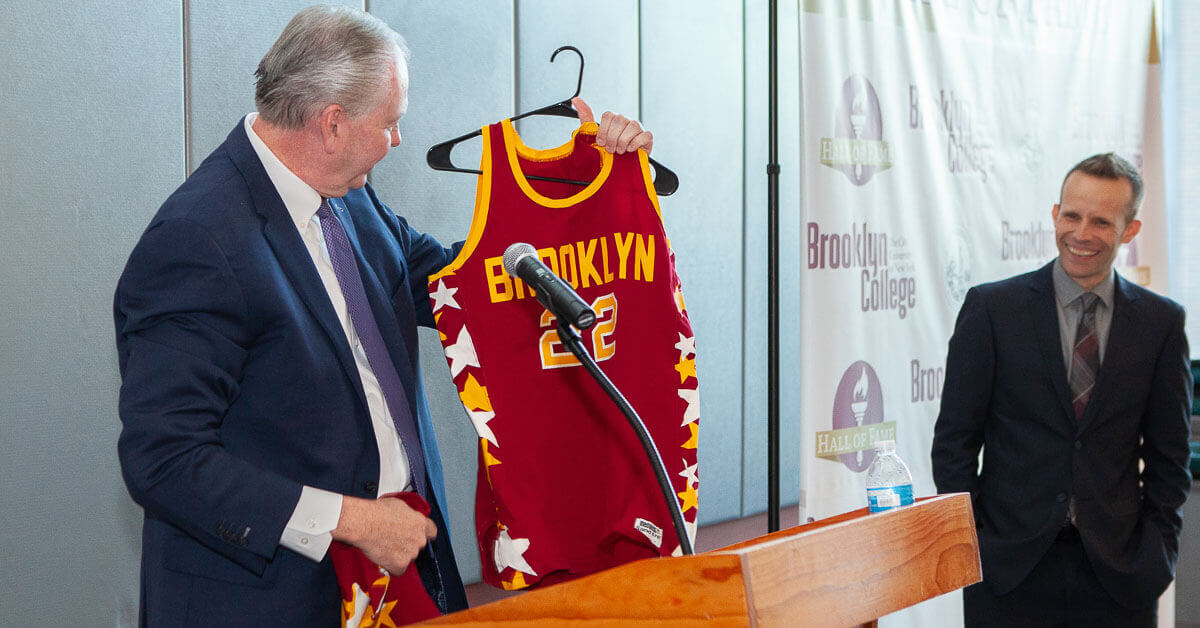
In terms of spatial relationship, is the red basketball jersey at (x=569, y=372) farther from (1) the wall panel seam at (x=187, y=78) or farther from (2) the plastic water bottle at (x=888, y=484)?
(1) the wall panel seam at (x=187, y=78)

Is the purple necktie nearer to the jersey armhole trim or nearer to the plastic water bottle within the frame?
the jersey armhole trim

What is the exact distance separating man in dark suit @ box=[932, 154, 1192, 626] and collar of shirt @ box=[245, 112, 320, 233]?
66.2 inches

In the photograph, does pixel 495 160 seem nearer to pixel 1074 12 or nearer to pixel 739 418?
pixel 739 418

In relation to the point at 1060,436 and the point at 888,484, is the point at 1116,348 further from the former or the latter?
the point at 888,484

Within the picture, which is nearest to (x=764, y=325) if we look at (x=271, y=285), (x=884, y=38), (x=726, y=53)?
(x=726, y=53)

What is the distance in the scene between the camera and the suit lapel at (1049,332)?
2533 mm

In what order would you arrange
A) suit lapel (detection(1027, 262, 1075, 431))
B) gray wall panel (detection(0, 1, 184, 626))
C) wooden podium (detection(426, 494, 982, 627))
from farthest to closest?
suit lapel (detection(1027, 262, 1075, 431))
gray wall panel (detection(0, 1, 184, 626))
wooden podium (detection(426, 494, 982, 627))

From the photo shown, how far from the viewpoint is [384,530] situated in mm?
1375

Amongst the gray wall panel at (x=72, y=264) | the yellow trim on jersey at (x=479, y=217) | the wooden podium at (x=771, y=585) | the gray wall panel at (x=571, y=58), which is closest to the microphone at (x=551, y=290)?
the wooden podium at (x=771, y=585)

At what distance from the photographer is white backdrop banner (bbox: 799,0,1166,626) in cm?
284

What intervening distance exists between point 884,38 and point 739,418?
1.51 m

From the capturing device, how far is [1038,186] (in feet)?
12.1

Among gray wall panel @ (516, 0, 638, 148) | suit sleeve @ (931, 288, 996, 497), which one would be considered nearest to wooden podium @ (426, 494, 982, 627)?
suit sleeve @ (931, 288, 996, 497)

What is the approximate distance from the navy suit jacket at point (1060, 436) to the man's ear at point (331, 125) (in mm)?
1660
